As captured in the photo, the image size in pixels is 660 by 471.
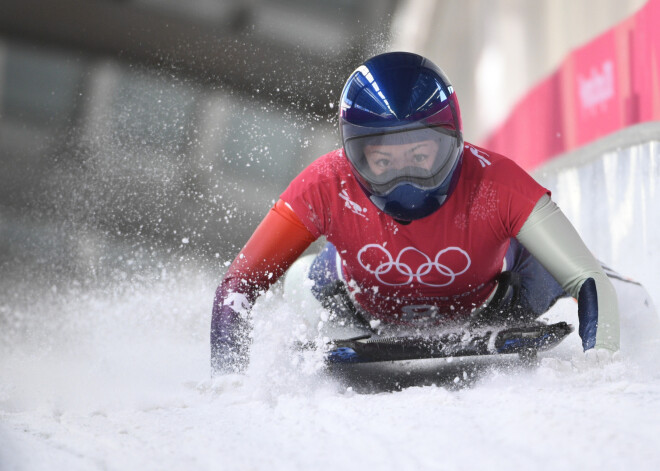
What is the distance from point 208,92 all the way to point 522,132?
11.0 feet

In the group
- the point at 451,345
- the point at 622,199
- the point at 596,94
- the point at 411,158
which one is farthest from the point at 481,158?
the point at 596,94

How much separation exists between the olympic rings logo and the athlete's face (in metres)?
0.28

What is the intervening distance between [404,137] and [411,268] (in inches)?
17.2

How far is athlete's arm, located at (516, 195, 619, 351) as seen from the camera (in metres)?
2.30

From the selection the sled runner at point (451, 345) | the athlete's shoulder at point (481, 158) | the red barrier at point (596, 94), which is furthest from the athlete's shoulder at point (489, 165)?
the red barrier at point (596, 94)

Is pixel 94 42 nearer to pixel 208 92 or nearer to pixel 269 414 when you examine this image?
pixel 208 92

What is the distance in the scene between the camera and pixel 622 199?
12.8 feet

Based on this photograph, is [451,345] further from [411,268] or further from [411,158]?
[411,158]

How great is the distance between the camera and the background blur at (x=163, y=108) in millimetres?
7938

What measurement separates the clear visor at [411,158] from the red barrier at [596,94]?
1.52 metres

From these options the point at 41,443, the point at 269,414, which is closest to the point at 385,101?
the point at 269,414

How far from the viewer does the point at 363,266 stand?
8.76 feet

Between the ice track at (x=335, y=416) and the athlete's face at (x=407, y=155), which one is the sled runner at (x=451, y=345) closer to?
the ice track at (x=335, y=416)

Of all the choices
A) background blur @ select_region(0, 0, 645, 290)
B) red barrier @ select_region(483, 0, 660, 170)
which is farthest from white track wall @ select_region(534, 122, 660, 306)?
background blur @ select_region(0, 0, 645, 290)
